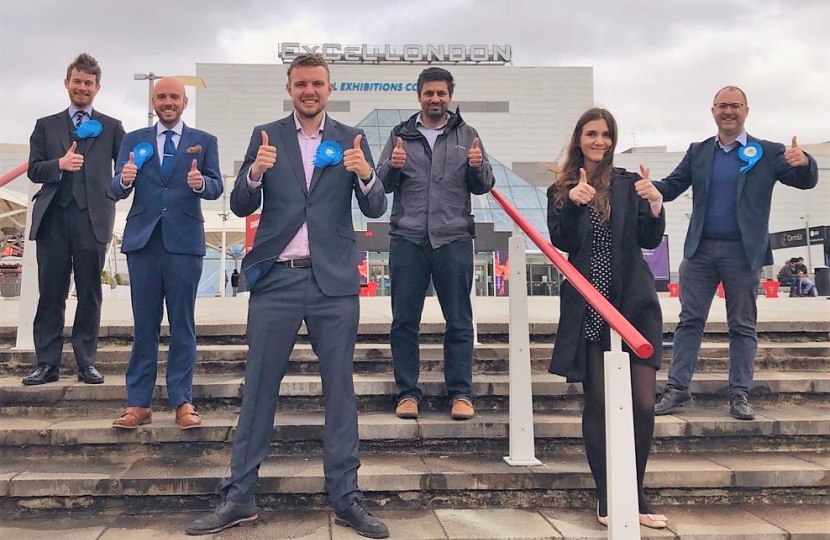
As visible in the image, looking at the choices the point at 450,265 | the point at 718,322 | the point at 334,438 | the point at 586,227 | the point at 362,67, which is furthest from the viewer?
the point at 362,67

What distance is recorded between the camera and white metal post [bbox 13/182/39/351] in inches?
152

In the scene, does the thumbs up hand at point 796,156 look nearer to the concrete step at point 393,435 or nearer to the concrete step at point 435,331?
the concrete step at point 393,435

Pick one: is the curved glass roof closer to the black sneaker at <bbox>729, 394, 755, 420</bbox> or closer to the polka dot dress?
the black sneaker at <bbox>729, 394, 755, 420</bbox>

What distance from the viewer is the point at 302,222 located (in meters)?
2.48

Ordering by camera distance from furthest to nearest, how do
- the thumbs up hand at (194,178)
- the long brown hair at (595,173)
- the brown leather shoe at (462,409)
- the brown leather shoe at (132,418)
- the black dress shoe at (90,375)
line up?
the black dress shoe at (90,375) < the brown leather shoe at (462,409) < the brown leather shoe at (132,418) < the thumbs up hand at (194,178) < the long brown hair at (595,173)

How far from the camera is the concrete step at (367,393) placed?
10.7 feet

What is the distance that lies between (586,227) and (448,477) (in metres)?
1.29

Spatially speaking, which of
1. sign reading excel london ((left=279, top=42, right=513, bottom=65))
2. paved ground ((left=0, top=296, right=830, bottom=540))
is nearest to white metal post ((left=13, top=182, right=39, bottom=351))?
paved ground ((left=0, top=296, right=830, bottom=540))

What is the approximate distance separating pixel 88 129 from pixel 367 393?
7.39 ft

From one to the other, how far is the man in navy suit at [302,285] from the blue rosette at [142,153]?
801 millimetres

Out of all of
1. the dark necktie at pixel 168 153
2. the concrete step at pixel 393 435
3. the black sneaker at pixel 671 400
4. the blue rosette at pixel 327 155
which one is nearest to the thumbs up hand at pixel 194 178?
the dark necktie at pixel 168 153

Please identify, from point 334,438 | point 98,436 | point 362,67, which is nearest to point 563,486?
point 334,438

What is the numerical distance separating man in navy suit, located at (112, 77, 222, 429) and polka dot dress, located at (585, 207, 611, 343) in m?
1.85

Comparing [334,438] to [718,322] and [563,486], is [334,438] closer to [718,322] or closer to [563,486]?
[563,486]
